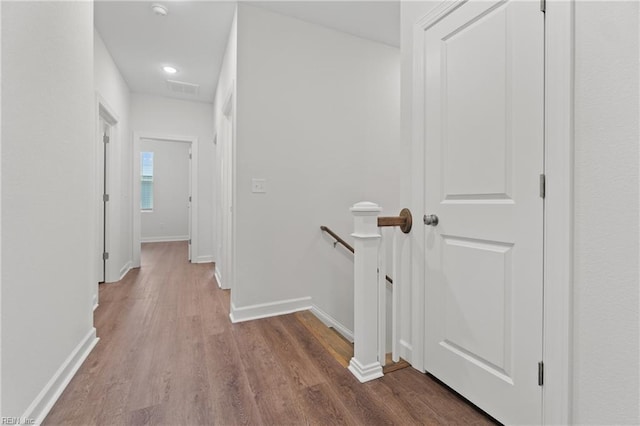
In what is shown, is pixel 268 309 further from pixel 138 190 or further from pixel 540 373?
pixel 138 190

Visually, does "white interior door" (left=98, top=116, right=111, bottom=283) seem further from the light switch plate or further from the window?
the window

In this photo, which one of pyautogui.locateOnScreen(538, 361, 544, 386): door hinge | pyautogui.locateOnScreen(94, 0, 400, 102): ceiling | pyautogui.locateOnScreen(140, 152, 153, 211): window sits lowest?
pyautogui.locateOnScreen(538, 361, 544, 386): door hinge

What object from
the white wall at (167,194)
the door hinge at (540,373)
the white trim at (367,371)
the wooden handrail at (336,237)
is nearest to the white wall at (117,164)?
the wooden handrail at (336,237)

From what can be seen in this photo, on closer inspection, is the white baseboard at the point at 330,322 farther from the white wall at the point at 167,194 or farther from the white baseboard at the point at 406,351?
the white wall at the point at 167,194

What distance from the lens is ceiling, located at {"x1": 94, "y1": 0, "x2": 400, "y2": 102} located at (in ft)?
8.46

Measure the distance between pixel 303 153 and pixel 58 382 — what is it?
2196 millimetres

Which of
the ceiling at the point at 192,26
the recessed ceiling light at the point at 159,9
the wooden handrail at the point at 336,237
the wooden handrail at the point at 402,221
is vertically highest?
the ceiling at the point at 192,26

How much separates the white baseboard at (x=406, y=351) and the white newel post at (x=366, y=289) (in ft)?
0.71

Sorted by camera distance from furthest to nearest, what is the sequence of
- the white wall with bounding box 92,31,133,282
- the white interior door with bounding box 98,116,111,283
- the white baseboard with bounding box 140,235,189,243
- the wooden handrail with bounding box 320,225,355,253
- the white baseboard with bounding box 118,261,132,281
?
the white baseboard with bounding box 140,235,189,243 → the white baseboard with bounding box 118,261,132,281 → the white interior door with bounding box 98,116,111,283 → the white wall with bounding box 92,31,133,282 → the wooden handrail with bounding box 320,225,355,253

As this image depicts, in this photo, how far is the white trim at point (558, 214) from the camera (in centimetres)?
106

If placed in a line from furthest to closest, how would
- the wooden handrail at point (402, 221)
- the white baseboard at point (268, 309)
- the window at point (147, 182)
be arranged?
the window at point (147, 182) < the white baseboard at point (268, 309) < the wooden handrail at point (402, 221)

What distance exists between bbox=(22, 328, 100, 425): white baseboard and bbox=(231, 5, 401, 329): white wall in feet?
3.20

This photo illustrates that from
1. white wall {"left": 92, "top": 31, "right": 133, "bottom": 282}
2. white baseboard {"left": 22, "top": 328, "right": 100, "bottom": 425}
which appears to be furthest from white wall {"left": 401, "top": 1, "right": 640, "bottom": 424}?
white wall {"left": 92, "top": 31, "right": 133, "bottom": 282}

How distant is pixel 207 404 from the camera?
1434mm
